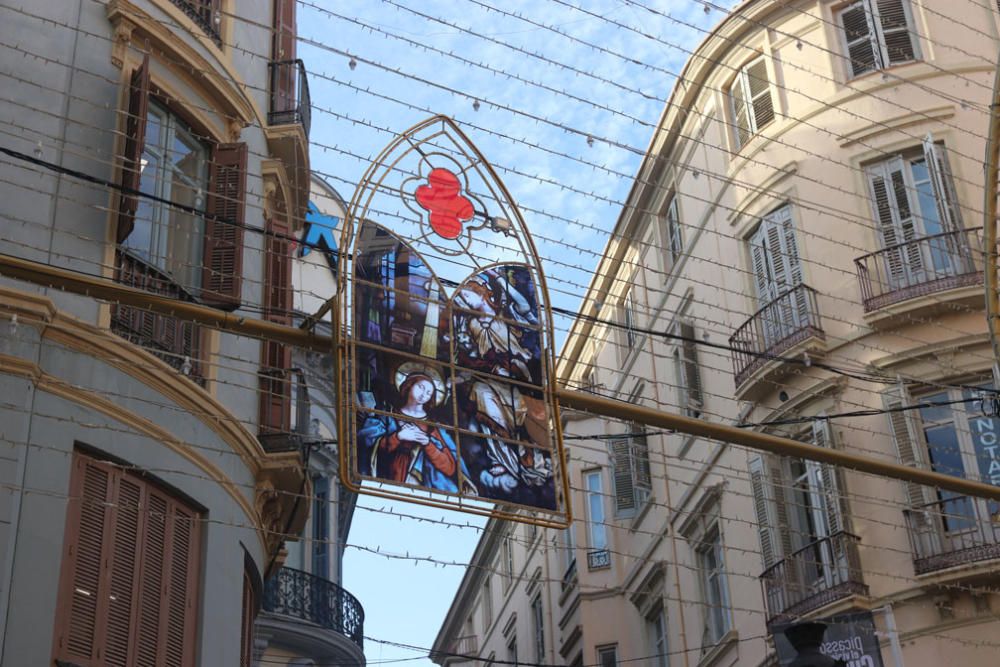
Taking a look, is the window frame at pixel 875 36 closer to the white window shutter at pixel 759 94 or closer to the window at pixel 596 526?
the white window shutter at pixel 759 94

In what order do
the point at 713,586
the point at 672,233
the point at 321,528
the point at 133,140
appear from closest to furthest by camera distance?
the point at 133,140, the point at 713,586, the point at 321,528, the point at 672,233

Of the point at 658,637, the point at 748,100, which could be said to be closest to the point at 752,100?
the point at 748,100

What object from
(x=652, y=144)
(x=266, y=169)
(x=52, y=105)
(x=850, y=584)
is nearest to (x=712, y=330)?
(x=652, y=144)

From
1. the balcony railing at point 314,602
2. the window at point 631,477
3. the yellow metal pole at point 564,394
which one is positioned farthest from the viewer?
the window at point 631,477

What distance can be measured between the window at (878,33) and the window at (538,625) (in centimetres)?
1880

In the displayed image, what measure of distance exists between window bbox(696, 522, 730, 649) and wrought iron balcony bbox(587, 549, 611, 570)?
5838 millimetres

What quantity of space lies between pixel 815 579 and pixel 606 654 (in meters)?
10.8

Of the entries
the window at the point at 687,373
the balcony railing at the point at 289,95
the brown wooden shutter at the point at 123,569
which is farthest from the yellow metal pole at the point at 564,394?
the window at the point at 687,373

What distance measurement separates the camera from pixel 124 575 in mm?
11977

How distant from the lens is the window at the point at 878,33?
23.0 metres

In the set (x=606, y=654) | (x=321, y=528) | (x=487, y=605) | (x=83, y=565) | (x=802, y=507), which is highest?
(x=487, y=605)

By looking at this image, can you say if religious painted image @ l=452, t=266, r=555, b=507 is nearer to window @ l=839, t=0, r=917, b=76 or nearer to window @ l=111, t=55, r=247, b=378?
window @ l=111, t=55, r=247, b=378

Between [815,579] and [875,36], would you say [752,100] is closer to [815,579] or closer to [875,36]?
[875,36]

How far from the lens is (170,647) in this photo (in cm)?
1232
